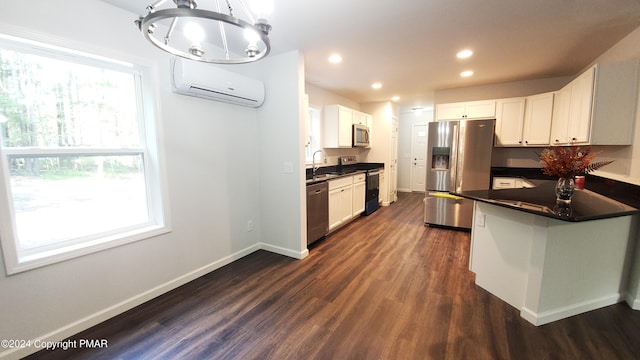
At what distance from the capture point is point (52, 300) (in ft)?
6.00

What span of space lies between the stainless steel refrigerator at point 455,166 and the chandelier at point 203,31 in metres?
3.37

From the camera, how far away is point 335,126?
15.6ft

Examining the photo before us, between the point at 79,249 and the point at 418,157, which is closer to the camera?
the point at 79,249

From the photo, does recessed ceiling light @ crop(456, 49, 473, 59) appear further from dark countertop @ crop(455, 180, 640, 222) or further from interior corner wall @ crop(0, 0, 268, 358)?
interior corner wall @ crop(0, 0, 268, 358)

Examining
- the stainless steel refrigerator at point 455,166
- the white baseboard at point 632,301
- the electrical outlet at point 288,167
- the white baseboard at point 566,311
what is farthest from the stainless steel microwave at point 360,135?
the white baseboard at point 632,301

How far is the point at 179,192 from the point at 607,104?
4.40 meters

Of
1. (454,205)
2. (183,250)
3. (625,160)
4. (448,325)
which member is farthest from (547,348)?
(183,250)

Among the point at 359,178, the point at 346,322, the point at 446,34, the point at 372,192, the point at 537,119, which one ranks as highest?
the point at 446,34

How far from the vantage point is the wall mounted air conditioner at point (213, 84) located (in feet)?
7.78

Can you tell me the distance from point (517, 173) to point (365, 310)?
3804 millimetres

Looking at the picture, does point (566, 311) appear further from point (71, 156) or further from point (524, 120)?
point (71, 156)

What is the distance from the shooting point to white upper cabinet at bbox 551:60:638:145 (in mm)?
2486

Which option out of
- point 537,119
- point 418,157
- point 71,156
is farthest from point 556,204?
point 418,157

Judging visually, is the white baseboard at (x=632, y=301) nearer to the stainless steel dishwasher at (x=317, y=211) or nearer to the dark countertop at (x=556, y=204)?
the dark countertop at (x=556, y=204)
